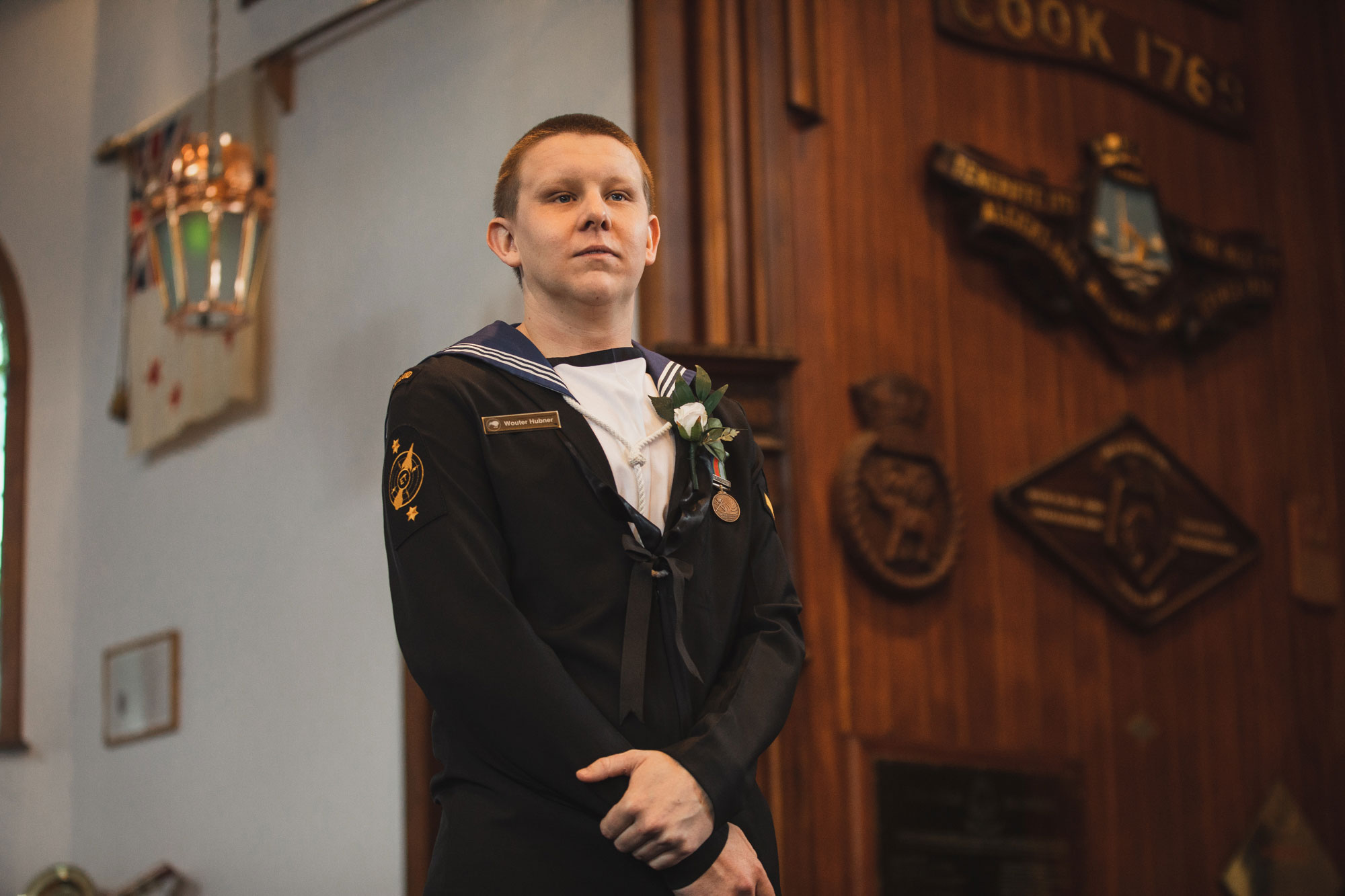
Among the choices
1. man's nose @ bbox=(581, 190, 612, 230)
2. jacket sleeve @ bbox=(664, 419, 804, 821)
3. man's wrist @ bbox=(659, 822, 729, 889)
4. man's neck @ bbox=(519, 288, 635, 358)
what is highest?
man's nose @ bbox=(581, 190, 612, 230)

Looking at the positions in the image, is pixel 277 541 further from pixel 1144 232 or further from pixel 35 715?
pixel 1144 232

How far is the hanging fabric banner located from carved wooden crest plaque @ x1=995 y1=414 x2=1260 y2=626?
8.41 ft

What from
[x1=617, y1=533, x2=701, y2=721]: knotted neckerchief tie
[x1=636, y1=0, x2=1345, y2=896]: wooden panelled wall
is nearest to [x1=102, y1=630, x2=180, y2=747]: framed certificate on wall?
[x1=636, y1=0, x2=1345, y2=896]: wooden panelled wall

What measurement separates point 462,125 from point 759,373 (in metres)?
1.30

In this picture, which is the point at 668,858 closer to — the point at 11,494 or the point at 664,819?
the point at 664,819

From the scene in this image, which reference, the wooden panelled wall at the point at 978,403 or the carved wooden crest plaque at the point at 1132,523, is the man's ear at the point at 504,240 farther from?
the carved wooden crest plaque at the point at 1132,523

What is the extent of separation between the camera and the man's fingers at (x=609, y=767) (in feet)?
5.29

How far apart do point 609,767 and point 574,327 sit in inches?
23.1

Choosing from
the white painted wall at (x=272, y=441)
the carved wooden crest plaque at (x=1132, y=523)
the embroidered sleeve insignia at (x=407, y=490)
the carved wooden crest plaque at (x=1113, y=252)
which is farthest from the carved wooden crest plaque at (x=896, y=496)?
the embroidered sleeve insignia at (x=407, y=490)

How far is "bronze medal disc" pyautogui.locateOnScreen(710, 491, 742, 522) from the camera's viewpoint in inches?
73.5

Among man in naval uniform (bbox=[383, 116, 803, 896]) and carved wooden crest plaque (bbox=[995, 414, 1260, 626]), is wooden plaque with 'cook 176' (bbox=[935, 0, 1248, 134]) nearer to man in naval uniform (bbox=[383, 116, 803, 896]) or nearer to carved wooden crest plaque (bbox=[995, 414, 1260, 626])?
carved wooden crest plaque (bbox=[995, 414, 1260, 626])

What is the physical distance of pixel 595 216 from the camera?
1.88m

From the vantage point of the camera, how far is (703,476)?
1.89 m

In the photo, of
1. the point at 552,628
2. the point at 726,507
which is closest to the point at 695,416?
the point at 726,507
